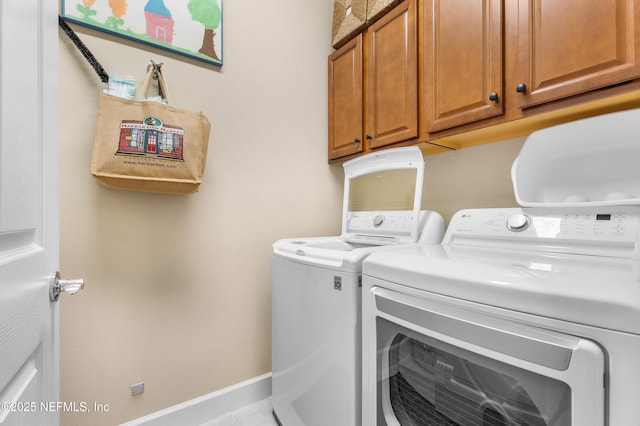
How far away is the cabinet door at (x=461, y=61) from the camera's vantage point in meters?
1.20

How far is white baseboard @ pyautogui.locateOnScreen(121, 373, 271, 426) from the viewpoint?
1482 mm

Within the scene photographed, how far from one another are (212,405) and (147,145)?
1441 millimetres

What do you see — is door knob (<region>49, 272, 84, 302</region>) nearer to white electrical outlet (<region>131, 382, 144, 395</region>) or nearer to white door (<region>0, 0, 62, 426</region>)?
white door (<region>0, 0, 62, 426</region>)

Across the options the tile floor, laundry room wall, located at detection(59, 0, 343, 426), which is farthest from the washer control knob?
the tile floor

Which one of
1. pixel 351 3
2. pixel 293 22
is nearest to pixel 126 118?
pixel 293 22

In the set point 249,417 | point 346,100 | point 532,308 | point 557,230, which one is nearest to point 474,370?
point 532,308

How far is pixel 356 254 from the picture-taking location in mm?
1068

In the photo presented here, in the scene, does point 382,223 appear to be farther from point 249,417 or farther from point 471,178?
point 249,417

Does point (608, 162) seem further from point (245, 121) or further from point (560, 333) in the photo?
point (245, 121)

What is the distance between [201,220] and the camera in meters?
1.62

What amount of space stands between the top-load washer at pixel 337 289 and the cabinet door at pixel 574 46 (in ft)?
1.86

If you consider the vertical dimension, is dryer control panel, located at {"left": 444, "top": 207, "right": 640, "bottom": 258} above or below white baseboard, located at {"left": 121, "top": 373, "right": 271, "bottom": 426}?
above

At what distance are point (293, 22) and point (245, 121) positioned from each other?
0.83 metres

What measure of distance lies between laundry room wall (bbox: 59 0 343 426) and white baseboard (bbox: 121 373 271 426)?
0.04 meters
